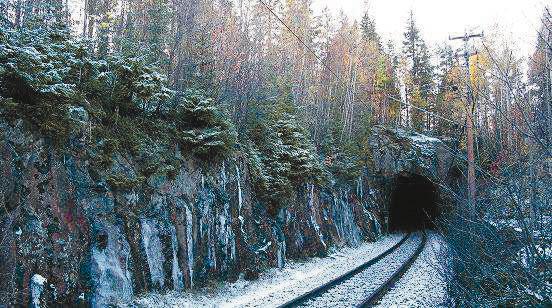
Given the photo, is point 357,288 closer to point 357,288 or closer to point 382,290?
point 357,288

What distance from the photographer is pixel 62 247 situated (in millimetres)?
6957

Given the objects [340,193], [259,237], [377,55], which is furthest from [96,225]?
[377,55]

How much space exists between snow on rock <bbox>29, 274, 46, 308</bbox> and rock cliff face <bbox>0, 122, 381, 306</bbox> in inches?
0.6

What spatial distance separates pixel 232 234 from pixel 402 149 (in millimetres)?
23198

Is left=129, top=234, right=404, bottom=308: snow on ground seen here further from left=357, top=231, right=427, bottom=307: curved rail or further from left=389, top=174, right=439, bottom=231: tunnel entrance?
left=389, top=174, right=439, bottom=231: tunnel entrance

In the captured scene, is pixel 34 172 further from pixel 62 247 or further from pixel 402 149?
pixel 402 149

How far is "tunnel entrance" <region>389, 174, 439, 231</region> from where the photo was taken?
35.1 meters

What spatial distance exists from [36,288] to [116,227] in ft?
6.98

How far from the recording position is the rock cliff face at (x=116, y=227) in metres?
6.47

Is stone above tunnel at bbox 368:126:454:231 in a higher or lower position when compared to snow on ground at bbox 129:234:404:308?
higher

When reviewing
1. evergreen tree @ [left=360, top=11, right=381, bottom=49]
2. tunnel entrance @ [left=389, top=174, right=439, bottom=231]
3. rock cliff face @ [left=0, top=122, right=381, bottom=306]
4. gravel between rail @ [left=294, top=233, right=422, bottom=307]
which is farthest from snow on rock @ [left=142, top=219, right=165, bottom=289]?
evergreen tree @ [left=360, top=11, right=381, bottom=49]

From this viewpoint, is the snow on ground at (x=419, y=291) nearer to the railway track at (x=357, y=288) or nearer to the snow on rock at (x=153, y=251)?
the railway track at (x=357, y=288)

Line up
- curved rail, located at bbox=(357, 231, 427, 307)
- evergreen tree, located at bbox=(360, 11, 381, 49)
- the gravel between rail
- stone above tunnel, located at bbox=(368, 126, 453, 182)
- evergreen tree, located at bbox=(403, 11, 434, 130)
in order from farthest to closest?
evergreen tree, located at bbox=(403, 11, 434, 130), evergreen tree, located at bbox=(360, 11, 381, 49), stone above tunnel, located at bbox=(368, 126, 453, 182), the gravel between rail, curved rail, located at bbox=(357, 231, 427, 307)

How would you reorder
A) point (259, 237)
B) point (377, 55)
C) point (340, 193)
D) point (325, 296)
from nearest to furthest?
point (325, 296), point (259, 237), point (340, 193), point (377, 55)
